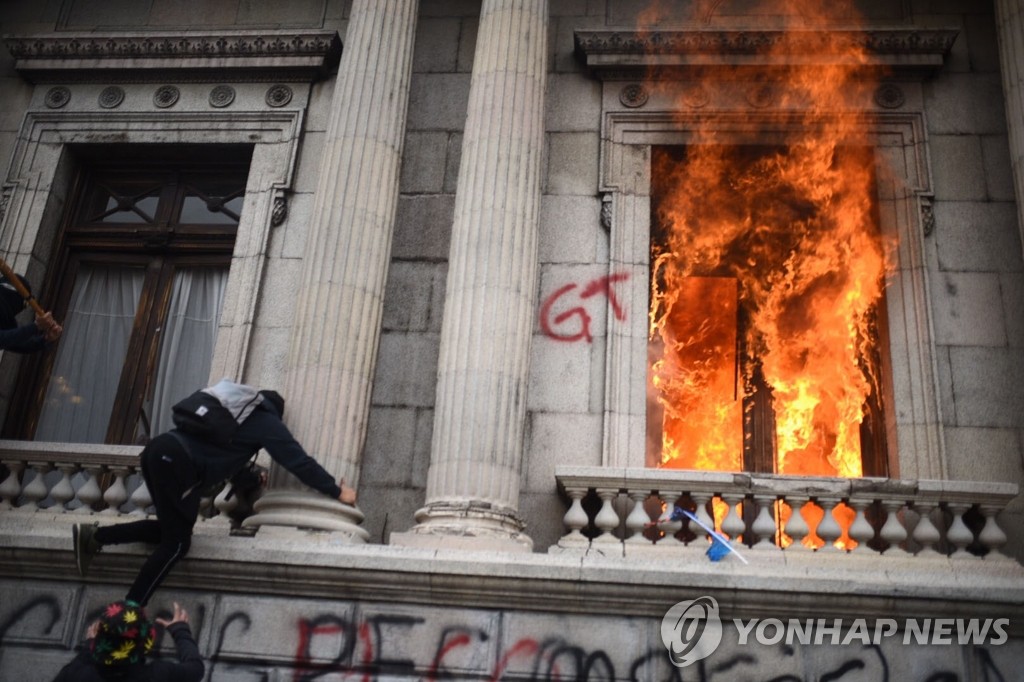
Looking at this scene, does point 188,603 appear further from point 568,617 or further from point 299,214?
point 299,214

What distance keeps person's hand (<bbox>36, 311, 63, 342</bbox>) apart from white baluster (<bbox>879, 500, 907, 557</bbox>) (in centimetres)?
860

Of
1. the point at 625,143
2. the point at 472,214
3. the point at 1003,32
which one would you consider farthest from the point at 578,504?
the point at 1003,32

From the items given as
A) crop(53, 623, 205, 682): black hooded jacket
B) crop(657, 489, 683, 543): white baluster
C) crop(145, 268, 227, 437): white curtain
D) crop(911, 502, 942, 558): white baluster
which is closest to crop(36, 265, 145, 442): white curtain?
crop(145, 268, 227, 437): white curtain

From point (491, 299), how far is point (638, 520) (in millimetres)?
2659

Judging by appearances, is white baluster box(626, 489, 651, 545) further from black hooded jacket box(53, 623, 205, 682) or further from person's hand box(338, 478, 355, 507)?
black hooded jacket box(53, 623, 205, 682)

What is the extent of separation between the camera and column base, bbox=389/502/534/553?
8.36 metres

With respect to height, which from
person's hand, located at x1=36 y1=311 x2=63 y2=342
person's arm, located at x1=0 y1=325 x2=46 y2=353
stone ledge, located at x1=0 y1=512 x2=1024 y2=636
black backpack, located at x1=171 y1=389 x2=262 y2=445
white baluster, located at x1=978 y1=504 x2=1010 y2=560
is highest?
person's hand, located at x1=36 y1=311 x2=63 y2=342

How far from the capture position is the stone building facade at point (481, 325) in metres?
7.61

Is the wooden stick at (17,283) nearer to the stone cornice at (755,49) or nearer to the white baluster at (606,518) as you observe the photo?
the white baluster at (606,518)

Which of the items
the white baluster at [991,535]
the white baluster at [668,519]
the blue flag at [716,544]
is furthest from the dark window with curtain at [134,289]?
the white baluster at [991,535]

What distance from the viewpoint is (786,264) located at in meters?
13.1

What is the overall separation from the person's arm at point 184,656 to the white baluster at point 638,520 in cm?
424

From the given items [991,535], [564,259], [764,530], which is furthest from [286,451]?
[991,535]

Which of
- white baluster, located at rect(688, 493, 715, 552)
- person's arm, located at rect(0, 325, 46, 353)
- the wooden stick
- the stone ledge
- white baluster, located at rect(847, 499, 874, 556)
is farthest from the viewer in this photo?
the wooden stick
